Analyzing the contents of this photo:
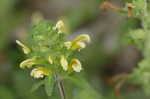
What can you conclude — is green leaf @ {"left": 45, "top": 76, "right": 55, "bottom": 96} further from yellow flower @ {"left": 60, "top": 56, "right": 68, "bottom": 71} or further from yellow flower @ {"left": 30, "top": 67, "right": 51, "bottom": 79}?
yellow flower @ {"left": 60, "top": 56, "right": 68, "bottom": 71}

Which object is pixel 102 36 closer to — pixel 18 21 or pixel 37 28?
pixel 18 21

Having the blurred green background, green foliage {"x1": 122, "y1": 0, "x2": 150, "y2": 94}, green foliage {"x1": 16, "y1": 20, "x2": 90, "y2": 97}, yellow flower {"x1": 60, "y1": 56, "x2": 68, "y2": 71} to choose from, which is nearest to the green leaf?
green foliage {"x1": 16, "y1": 20, "x2": 90, "y2": 97}

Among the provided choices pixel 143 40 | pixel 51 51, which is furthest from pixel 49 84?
pixel 143 40

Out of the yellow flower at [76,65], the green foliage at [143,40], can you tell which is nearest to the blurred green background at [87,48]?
the green foliage at [143,40]

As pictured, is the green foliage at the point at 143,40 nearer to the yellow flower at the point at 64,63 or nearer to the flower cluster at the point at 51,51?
the flower cluster at the point at 51,51

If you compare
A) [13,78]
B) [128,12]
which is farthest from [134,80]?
[13,78]

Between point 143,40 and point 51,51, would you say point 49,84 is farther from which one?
point 143,40
